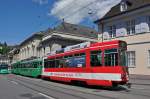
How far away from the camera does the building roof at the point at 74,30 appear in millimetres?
67375

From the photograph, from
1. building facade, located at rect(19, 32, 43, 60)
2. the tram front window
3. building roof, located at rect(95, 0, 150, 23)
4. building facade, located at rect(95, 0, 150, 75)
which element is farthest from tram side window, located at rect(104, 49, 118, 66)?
building facade, located at rect(19, 32, 43, 60)

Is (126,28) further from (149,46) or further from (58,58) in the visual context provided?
(58,58)

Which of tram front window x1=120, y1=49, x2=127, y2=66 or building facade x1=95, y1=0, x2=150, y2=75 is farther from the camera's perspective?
building facade x1=95, y1=0, x2=150, y2=75

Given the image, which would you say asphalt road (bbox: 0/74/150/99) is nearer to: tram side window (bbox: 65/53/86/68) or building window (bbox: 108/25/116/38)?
tram side window (bbox: 65/53/86/68)

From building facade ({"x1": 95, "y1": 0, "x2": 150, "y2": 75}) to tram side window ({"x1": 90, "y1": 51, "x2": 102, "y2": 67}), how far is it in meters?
12.0

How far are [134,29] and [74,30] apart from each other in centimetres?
3677

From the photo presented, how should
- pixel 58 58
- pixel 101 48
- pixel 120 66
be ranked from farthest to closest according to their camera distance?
1. pixel 58 58
2. pixel 101 48
3. pixel 120 66

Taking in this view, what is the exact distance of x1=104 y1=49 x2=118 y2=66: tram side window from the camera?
19766 millimetres

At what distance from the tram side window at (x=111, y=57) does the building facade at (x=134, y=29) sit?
42.8ft

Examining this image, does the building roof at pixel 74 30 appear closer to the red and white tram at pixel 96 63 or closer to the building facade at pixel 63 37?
the building facade at pixel 63 37

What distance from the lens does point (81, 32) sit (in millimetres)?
72875

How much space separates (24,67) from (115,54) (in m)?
32.8

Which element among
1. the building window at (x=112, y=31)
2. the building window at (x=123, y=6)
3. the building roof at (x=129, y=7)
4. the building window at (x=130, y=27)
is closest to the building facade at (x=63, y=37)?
the building roof at (x=129, y=7)

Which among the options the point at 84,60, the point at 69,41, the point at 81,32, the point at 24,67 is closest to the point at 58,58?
the point at 84,60
